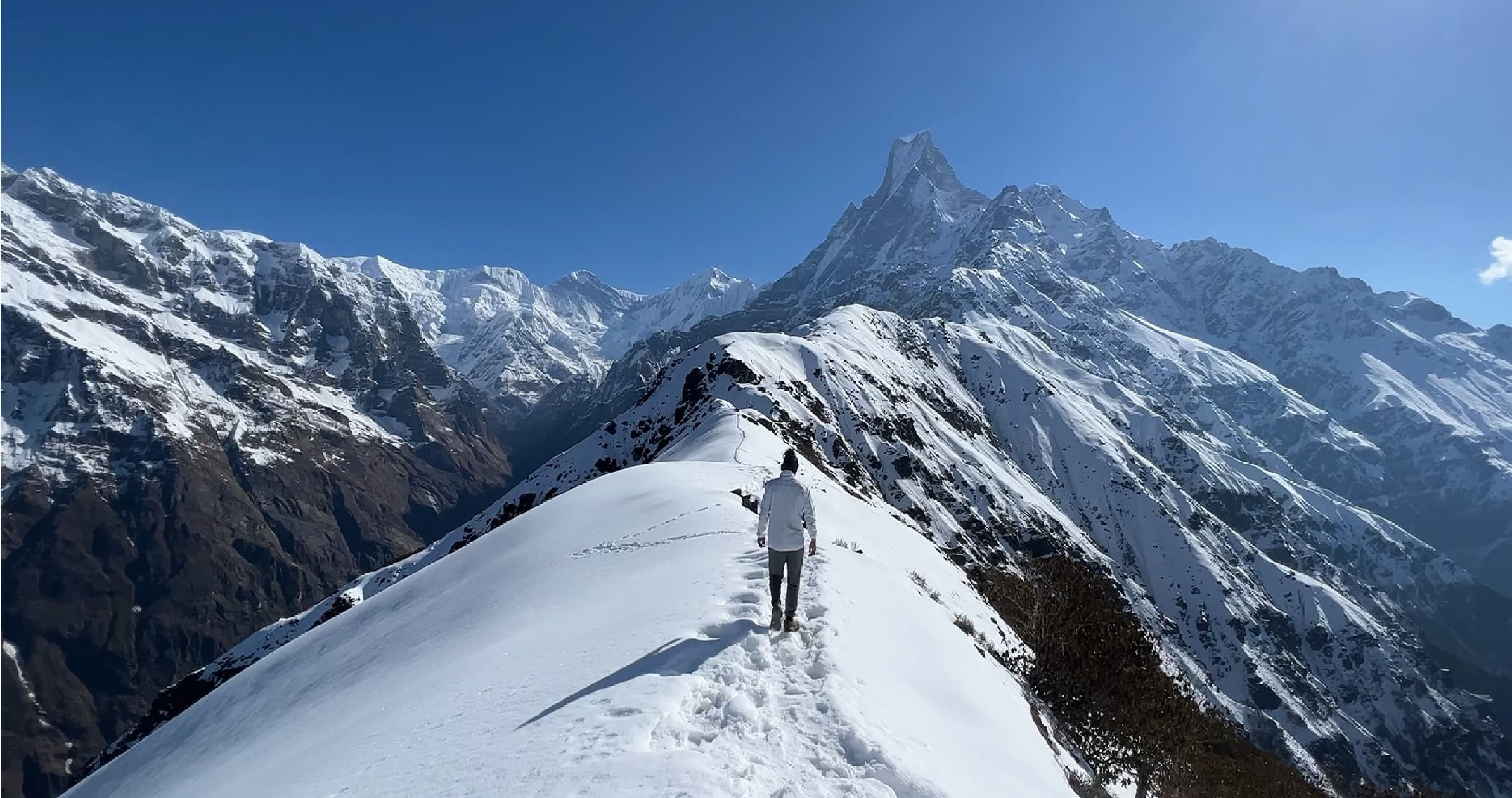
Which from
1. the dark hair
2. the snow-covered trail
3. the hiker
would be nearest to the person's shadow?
the snow-covered trail

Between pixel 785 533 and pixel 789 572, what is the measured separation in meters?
0.64

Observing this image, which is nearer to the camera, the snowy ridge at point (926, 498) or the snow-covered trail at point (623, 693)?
the snow-covered trail at point (623, 693)

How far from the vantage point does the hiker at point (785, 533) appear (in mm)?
11664

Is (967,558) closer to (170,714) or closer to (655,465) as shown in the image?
(655,465)

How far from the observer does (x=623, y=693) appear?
29.2ft

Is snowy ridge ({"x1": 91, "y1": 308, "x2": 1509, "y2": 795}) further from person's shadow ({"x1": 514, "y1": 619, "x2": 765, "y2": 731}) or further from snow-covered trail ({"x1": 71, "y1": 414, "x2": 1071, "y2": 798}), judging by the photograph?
person's shadow ({"x1": 514, "y1": 619, "x2": 765, "y2": 731})

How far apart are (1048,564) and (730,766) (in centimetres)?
2332

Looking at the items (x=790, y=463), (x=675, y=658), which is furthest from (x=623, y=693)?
(x=790, y=463)

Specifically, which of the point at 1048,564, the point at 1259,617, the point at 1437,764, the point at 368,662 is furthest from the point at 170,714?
the point at 1437,764

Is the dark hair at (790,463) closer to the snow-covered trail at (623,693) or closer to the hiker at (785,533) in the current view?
the hiker at (785,533)

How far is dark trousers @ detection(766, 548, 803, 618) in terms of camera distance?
1168 centimetres

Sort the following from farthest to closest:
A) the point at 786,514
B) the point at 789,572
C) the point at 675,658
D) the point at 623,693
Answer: the point at 786,514 < the point at 789,572 < the point at 675,658 < the point at 623,693

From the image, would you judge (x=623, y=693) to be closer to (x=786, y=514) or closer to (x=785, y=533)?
(x=785, y=533)

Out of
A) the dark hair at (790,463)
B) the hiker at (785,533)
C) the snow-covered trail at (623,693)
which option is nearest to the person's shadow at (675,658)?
the snow-covered trail at (623,693)
